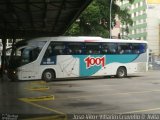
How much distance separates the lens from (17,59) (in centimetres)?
2709

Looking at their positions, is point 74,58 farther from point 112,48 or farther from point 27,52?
point 27,52

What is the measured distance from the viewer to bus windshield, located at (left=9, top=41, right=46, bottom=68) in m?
26.8

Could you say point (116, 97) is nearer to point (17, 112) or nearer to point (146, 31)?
point (17, 112)

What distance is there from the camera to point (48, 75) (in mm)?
27703

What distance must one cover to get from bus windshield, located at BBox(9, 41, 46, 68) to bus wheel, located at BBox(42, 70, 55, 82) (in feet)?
4.51

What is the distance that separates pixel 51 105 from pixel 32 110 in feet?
4.29

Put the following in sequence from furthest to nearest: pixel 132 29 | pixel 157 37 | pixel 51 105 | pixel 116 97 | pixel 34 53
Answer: pixel 132 29 < pixel 157 37 < pixel 34 53 < pixel 116 97 < pixel 51 105

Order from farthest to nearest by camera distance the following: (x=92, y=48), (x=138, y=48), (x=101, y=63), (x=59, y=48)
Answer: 1. (x=138, y=48)
2. (x=101, y=63)
3. (x=92, y=48)
4. (x=59, y=48)

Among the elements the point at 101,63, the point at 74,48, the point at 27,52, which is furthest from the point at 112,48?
the point at 27,52

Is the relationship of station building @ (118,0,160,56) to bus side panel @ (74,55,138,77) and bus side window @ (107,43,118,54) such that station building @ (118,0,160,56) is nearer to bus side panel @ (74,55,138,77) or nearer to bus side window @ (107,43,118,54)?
bus side panel @ (74,55,138,77)

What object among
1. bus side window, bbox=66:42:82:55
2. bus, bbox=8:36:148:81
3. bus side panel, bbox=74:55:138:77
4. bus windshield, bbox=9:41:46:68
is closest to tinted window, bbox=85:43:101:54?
bus, bbox=8:36:148:81

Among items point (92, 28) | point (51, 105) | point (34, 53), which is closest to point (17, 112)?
point (51, 105)

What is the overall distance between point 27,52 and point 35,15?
322cm

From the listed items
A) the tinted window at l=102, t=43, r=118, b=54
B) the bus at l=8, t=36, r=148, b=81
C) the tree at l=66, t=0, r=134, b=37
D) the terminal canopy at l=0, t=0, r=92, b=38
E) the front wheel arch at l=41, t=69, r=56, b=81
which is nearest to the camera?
the terminal canopy at l=0, t=0, r=92, b=38
